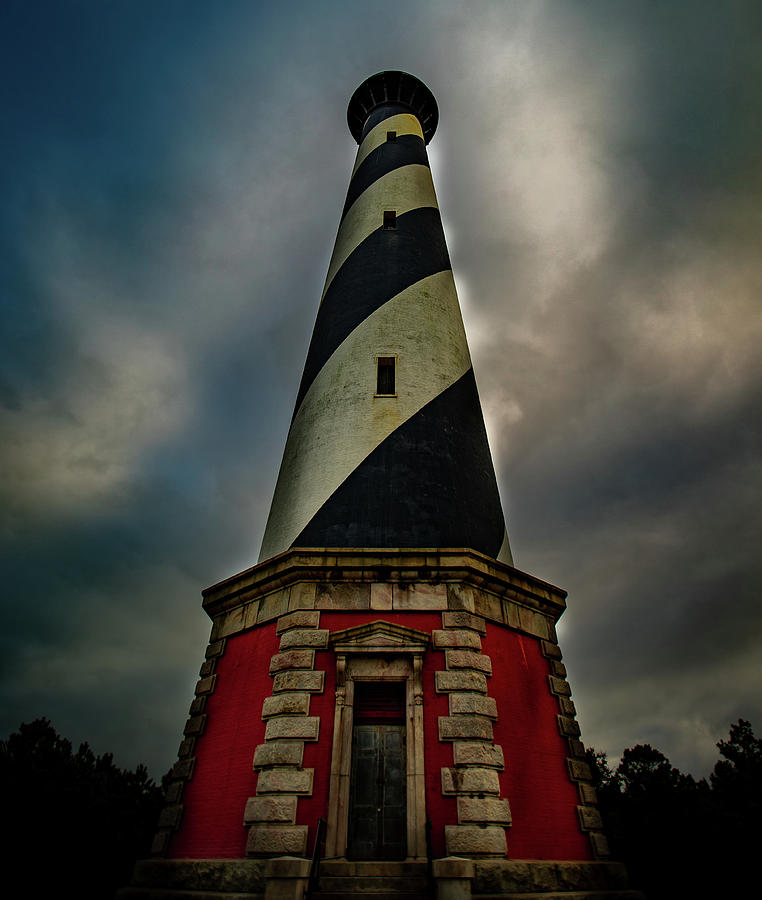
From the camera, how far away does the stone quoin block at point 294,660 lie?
22.0ft

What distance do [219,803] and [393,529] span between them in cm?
363

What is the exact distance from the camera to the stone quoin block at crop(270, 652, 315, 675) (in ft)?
22.0

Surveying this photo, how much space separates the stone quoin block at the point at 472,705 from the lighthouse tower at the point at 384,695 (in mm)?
24

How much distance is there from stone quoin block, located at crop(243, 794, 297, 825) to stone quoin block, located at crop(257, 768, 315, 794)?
0.06m

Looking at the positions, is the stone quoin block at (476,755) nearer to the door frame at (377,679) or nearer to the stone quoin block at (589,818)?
the door frame at (377,679)

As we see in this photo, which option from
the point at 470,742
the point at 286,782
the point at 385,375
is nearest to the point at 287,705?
the point at 286,782

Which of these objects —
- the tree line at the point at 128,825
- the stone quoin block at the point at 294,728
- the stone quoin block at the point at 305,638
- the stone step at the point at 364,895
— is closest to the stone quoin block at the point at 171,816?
the stone quoin block at the point at 294,728

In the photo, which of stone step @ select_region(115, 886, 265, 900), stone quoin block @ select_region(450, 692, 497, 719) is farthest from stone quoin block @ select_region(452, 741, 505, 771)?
stone step @ select_region(115, 886, 265, 900)

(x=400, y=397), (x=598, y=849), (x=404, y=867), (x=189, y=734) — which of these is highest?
(x=400, y=397)

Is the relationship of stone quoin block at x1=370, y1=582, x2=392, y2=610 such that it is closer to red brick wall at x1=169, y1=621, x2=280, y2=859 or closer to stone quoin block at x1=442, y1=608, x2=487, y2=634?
stone quoin block at x1=442, y1=608, x2=487, y2=634

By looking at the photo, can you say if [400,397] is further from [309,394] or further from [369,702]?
[369,702]

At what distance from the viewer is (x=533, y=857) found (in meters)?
6.05

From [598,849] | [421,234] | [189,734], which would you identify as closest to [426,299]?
[421,234]

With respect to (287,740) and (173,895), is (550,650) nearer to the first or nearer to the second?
(287,740)
